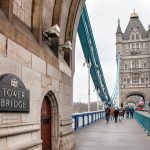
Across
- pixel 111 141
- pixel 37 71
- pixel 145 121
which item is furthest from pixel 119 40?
pixel 37 71

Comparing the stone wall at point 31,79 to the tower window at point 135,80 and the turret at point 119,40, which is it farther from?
the turret at point 119,40

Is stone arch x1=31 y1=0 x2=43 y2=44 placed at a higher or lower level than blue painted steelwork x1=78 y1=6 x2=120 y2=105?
lower

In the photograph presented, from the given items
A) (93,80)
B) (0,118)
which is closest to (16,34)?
(0,118)

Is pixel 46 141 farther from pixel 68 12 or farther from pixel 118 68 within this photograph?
pixel 118 68

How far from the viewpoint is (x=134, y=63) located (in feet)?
321

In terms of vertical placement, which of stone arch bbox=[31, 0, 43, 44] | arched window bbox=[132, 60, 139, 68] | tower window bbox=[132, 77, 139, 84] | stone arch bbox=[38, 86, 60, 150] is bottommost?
stone arch bbox=[38, 86, 60, 150]

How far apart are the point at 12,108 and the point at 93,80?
132 ft

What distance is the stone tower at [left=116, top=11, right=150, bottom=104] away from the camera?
9344cm

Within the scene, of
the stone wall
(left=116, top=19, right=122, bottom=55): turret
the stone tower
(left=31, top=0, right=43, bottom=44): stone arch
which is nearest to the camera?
the stone wall

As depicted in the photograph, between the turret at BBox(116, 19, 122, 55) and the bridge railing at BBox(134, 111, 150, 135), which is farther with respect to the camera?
the turret at BBox(116, 19, 122, 55)

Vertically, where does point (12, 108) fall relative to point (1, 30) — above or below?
below

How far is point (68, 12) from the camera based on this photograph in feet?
36.3

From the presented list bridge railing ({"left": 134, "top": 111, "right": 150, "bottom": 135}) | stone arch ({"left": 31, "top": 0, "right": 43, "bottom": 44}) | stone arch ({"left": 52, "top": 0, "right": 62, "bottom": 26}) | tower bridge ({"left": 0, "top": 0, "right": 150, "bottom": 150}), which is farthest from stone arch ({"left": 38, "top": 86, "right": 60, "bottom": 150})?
bridge railing ({"left": 134, "top": 111, "right": 150, "bottom": 135})

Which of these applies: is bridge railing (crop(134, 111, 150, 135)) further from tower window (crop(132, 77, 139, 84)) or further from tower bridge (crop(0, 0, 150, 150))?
tower window (crop(132, 77, 139, 84))
